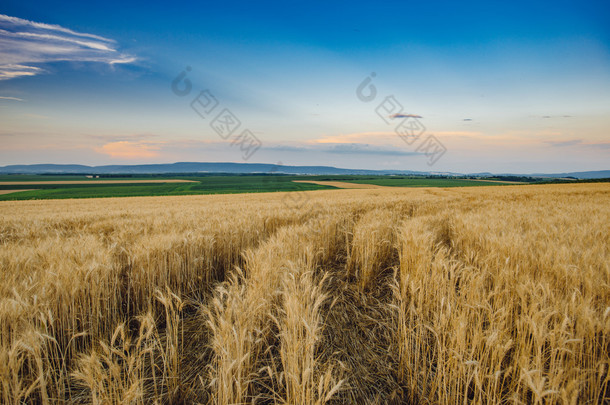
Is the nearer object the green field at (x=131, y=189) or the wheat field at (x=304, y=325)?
the wheat field at (x=304, y=325)

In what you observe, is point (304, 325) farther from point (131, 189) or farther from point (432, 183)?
point (432, 183)

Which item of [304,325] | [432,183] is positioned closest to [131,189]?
[304,325]

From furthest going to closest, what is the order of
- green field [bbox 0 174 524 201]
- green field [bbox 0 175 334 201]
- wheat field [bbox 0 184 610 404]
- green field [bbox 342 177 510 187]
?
green field [bbox 342 177 510 187]
green field [bbox 0 174 524 201]
green field [bbox 0 175 334 201]
wheat field [bbox 0 184 610 404]

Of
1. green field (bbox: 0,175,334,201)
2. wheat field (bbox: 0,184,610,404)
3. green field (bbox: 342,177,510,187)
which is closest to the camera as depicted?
wheat field (bbox: 0,184,610,404)

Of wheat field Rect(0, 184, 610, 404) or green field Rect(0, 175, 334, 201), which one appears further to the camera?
green field Rect(0, 175, 334, 201)

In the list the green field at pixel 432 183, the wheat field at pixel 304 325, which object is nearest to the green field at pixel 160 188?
the green field at pixel 432 183

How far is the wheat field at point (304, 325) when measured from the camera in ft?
5.14

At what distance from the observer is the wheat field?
157 cm

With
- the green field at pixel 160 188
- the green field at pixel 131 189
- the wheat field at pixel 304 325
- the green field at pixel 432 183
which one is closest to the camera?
the wheat field at pixel 304 325

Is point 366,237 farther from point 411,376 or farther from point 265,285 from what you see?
point 411,376

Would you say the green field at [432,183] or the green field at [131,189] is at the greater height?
the green field at [432,183]

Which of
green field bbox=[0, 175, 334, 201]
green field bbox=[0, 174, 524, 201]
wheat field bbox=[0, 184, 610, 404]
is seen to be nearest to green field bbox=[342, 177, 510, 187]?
green field bbox=[0, 174, 524, 201]

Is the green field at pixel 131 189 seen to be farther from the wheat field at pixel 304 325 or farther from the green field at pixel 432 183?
the wheat field at pixel 304 325

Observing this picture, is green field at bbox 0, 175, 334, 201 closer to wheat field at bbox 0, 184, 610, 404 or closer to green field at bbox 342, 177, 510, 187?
green field at bbox 342, 177, 510, 187
